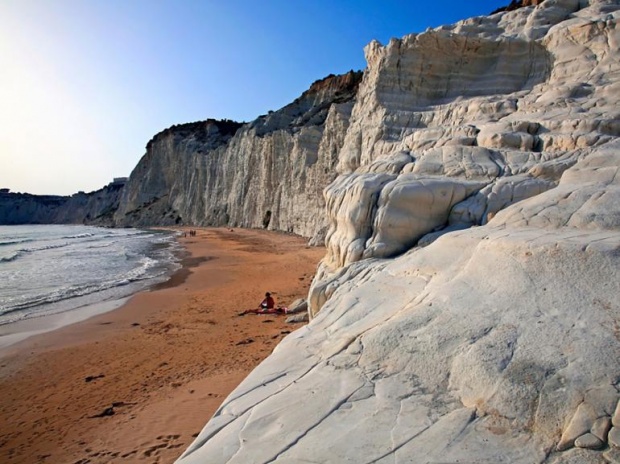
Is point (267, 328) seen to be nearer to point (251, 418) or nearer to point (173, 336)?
point (173, 336)

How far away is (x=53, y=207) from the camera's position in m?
134

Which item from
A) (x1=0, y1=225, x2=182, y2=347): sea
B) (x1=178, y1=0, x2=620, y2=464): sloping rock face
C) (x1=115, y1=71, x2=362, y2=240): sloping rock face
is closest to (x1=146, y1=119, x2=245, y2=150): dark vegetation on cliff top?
(x1=115, y1=71, x2=362, y2=240): sloping rock face

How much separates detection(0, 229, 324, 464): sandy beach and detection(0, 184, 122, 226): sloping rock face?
117781mm

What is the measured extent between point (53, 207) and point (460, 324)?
15723cm

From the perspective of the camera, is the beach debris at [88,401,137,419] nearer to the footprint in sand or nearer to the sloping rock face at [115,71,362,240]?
the footprint in sand

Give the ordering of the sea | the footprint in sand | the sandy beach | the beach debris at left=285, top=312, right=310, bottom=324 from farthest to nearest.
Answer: the sea, the beach debris at left=285, top=312, right=310, bottom=324, the sandy beach, the footprint in sand

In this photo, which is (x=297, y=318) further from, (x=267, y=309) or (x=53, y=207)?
(x=53, y=207)

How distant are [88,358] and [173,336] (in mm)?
1923

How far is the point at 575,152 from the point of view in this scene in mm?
8102

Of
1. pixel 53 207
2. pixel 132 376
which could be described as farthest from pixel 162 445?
pixel 53 207

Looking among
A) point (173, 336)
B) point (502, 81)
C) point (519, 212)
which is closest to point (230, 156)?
point (502, 81)

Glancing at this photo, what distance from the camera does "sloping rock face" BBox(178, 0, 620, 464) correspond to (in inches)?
118

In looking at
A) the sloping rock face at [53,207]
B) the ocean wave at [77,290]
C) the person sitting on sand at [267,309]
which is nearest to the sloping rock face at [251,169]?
the ocean wave at [77,290]

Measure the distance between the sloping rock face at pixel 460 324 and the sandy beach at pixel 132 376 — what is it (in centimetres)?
220
